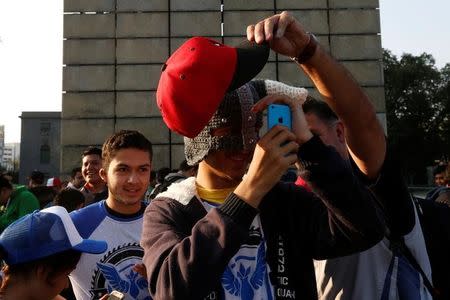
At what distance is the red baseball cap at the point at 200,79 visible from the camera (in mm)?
1326

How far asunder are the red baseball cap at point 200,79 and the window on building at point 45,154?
157 ft

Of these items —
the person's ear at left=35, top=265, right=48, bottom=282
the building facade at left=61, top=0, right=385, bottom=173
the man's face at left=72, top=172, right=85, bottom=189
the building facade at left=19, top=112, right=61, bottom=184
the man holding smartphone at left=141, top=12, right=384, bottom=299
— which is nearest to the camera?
the man holding smartphone at left=141, top=12, right=384, bottom=299

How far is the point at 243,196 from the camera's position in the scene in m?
1.30

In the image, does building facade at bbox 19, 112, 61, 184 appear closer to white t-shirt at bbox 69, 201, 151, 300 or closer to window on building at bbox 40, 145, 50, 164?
window on building at bbox 40, 145, 50, 164

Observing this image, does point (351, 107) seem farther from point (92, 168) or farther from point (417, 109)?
point (417, 109)

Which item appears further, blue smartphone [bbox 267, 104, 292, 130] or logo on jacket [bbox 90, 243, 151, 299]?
logo on jacket [bbox 90, 243, 151, 299]

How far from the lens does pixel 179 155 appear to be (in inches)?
420

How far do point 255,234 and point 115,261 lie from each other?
1.27 meters

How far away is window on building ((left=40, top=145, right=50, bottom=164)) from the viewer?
46688mm

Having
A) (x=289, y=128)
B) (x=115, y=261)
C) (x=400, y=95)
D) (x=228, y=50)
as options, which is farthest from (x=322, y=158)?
(x=400, y=95)

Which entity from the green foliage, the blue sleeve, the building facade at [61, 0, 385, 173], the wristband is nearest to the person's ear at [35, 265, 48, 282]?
the blue sleeve

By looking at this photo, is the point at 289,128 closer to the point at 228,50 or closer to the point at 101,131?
the point at 228,50

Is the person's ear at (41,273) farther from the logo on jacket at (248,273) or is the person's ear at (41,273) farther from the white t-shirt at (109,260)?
the logo on jacket at (248,273)

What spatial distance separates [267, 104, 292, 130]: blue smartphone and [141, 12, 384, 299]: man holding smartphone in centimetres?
3
